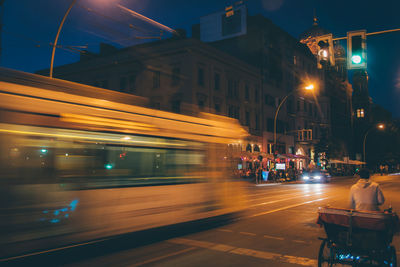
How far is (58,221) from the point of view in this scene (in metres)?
5.86

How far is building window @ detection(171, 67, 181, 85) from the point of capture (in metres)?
33.3

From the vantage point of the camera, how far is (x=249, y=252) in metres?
6.66

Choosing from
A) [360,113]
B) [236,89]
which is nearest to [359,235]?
[236,89]

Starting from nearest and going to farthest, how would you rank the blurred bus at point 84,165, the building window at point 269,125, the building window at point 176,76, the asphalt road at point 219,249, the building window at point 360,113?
the blurred bus at point 84,165
the asphalt road at point 219,249
the building window at point 176,76
the building window at point 269,125
the building window at point 360,113

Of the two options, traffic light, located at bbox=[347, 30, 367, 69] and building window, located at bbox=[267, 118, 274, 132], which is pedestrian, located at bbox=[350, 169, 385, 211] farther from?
building window, located at bbox=[267, 118, 274, 132]

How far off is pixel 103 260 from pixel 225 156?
5.09 m

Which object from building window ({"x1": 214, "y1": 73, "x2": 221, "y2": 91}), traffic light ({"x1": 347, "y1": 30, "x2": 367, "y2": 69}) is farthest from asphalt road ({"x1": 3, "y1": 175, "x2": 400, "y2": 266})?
building window ({"x1": 214, "y1": 73, "x2": 221, "y2": 91})

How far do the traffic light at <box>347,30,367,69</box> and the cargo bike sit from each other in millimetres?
6460

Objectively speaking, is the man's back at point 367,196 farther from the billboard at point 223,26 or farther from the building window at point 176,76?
the building window at point 176,76

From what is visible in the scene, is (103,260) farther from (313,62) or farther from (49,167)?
(313,62)

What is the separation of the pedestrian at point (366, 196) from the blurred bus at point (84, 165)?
406cm

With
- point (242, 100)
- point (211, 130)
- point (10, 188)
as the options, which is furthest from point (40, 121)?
point (242, 100)

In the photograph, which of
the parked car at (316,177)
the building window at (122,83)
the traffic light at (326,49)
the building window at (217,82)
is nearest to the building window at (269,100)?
the building window at (217,82)

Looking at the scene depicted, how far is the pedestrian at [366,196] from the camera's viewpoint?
5090 millimetres
